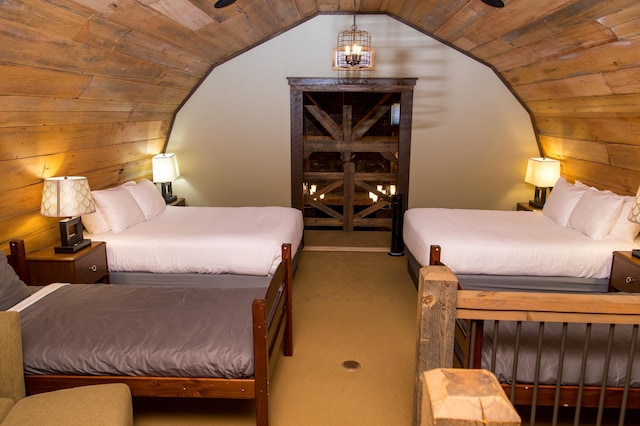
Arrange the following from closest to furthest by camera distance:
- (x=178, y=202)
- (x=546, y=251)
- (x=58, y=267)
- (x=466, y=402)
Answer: (x=466, y=402)
(x=58, y=267)
(x=546, y=251)
(x=178, y=202)

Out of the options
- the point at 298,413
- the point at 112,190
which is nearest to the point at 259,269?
the point at 298,413

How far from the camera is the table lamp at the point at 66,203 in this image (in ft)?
10.7

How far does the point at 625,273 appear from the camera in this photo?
3258mm

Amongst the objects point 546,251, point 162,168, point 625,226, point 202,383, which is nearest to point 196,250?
point 202,383

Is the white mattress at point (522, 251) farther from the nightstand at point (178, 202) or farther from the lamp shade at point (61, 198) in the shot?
the nightstand at point (178, 202)

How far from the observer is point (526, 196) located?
584cm

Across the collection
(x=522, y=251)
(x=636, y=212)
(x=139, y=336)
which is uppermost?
(x=636, y=212)

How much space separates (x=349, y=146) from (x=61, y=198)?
146 inches

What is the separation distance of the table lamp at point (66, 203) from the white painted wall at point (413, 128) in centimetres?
252

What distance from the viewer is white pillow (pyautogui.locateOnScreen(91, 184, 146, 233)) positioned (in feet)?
12.8

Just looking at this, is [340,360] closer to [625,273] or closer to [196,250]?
[196,250]

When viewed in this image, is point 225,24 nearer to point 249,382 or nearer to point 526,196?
point 249,382

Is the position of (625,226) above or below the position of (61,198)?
below

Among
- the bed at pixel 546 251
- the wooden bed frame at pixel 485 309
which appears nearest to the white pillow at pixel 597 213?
the bed at pixel 546 251
